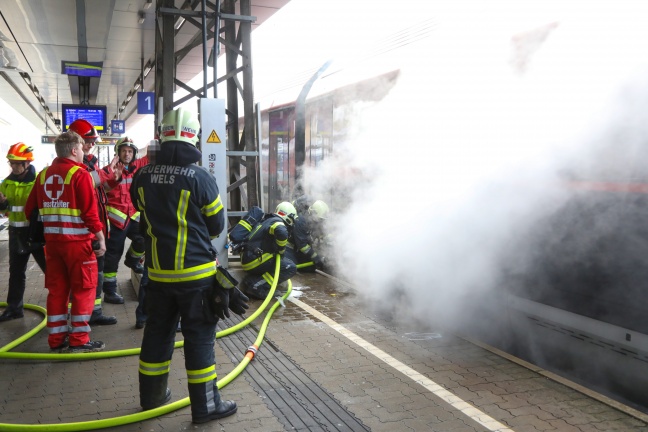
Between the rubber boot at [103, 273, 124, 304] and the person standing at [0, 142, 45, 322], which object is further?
the rubber boot at [103, 273, 124, 304]

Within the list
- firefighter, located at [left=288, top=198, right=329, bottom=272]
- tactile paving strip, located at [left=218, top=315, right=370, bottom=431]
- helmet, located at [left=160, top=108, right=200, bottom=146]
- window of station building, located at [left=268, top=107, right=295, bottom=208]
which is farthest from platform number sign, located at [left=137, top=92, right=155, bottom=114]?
helmet, located at [left=160, top=108, right=200, bottom=146]

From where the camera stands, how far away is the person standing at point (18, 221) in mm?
5277

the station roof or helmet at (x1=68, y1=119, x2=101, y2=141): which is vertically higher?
the station roof

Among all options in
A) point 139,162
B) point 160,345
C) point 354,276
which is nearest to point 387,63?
point 354,276

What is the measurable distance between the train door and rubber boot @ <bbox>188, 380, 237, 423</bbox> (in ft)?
25.1

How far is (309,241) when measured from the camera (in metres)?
7.64

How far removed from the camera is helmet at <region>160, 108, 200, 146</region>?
326 cm

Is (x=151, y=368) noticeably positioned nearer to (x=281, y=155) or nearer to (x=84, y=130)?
(x=84, y=130)

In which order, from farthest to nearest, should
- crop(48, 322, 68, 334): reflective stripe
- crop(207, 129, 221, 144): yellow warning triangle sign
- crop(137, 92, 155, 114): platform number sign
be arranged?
1. crop(137, 92, 155, 114): platform number sign
2. crop(207, 129, 221, 144): yellow warning triangle sign
3. crop(48, 322, 68, 334): reflective stripe

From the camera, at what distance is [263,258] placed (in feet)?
21.1

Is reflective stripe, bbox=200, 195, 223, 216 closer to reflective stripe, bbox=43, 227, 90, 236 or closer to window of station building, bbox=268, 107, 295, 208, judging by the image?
reflective stripe, bbox=43, 227, 90, 236

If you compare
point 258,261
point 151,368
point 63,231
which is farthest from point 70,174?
point 258,261

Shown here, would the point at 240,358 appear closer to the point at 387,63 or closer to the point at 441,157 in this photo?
the point at 441,157

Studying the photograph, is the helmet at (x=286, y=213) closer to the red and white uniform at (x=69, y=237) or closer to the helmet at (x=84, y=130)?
the helmet at (x=84, y=130)
